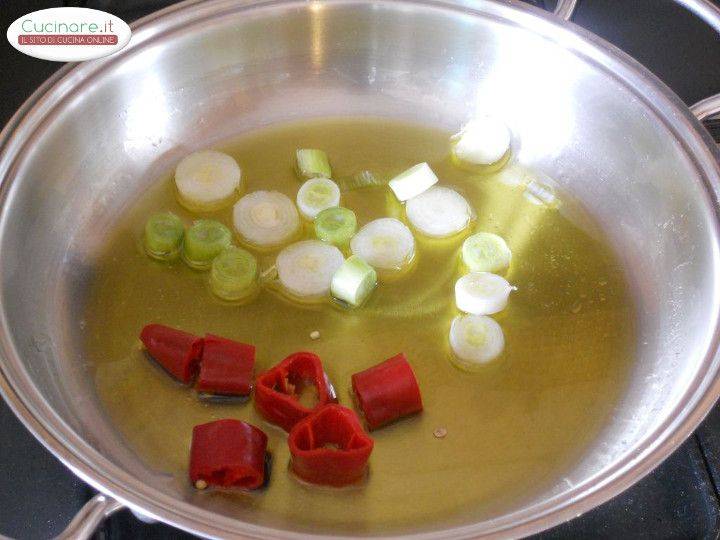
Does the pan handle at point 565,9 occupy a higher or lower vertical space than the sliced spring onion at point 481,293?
higher

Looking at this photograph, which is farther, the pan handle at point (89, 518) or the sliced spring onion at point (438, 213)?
the sliced spring onion at point (438, 213)

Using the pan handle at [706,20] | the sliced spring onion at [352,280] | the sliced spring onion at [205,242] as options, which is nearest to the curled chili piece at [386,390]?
the sliced spring onion at [352,280]

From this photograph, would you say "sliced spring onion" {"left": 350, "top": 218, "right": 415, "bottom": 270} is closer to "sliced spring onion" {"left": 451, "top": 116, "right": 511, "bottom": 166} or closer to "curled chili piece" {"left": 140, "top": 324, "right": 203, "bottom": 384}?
"sliced spring onion" {"left": 451, "top": 116, "right": 511, "bottom": 166}

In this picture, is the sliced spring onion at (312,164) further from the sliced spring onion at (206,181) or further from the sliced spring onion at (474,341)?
the sliced spring onion at (474,341)

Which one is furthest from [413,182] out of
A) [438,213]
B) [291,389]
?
[291,389]

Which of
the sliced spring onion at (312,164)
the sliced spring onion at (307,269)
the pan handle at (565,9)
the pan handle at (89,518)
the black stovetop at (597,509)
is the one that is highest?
the pan handle at (565,9)

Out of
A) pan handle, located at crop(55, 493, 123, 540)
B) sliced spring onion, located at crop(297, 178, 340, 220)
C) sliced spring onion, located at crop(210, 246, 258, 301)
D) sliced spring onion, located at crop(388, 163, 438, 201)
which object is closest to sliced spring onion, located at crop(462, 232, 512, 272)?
sliced spring onion, located at crop(388, 163, 438, 201)

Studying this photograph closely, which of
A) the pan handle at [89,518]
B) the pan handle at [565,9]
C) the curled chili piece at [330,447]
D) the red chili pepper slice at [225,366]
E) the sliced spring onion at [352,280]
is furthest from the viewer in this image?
the pan handle at [565,9]

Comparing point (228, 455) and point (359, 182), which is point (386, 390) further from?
point (359, 182)

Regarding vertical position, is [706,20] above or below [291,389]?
above
